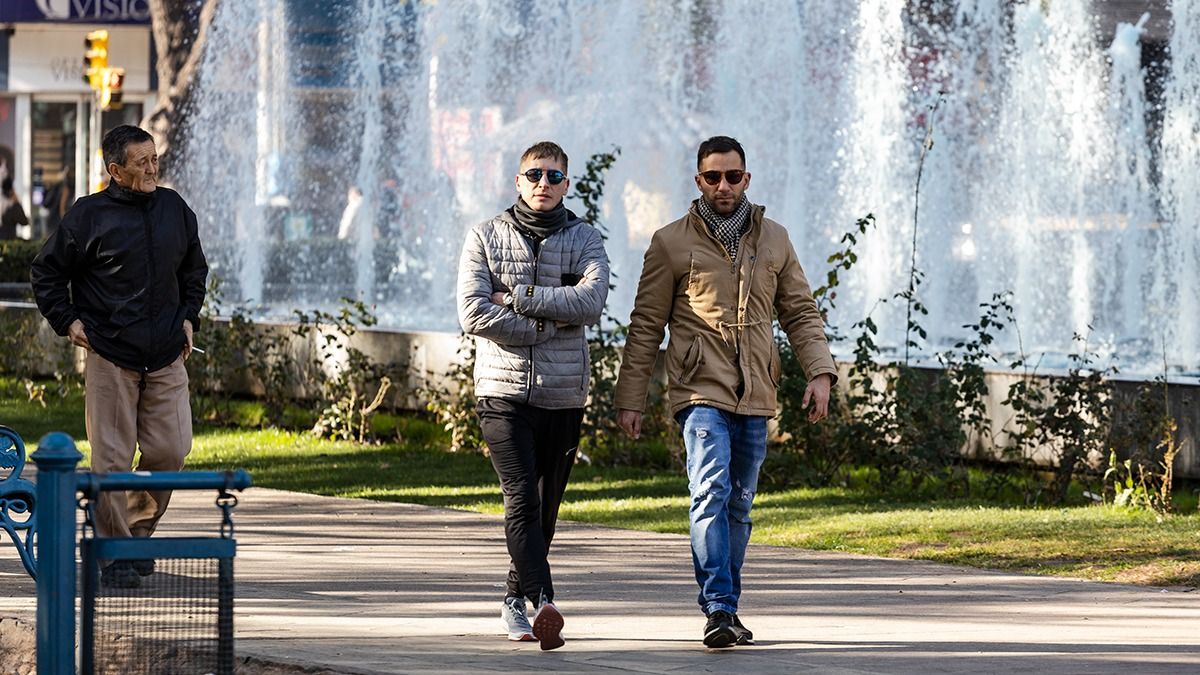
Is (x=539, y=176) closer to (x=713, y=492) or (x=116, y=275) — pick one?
(x=713, y=492)

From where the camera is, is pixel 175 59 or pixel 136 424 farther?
pixel 175 59

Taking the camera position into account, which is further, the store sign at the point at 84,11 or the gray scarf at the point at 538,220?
the store sign at the point at 84,11

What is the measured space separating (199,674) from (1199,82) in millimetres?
18365

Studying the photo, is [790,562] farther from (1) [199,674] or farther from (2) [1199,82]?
(2) [1199,82]

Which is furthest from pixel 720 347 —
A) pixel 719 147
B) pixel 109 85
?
pixel 109 85

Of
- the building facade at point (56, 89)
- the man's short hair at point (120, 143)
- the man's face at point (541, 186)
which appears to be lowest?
the man's face at point (541, 186)

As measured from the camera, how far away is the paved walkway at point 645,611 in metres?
6.21

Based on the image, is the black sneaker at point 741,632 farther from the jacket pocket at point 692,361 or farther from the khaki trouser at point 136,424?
the khaki trouser at point 136,424

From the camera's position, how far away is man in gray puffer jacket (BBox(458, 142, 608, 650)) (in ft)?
21.4

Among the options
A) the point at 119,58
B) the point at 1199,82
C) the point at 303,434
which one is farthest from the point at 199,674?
the point at 119,58

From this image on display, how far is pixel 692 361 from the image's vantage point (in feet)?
21.6

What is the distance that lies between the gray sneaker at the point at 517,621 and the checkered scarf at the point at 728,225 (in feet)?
4.16

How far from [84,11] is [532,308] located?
31.0m

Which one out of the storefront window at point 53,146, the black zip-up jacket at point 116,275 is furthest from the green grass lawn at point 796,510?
the storefront window at point 53,146
